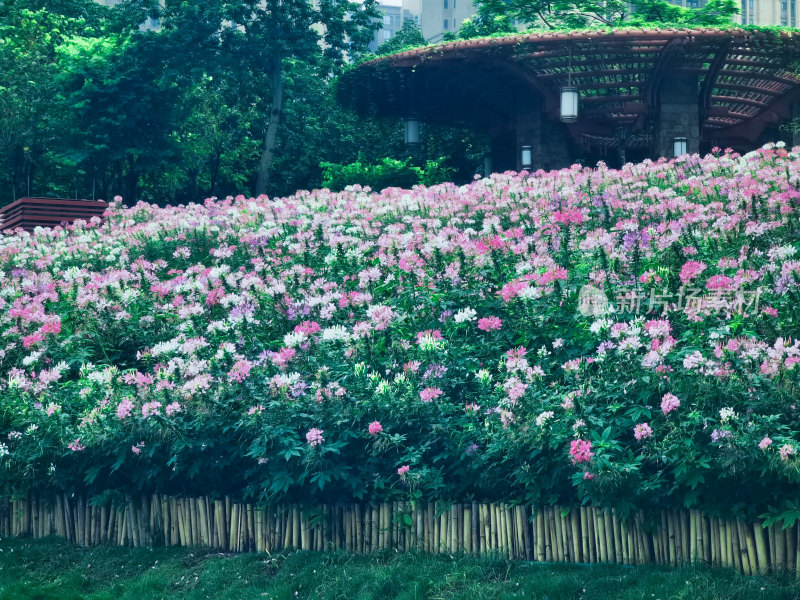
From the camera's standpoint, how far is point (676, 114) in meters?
17.1

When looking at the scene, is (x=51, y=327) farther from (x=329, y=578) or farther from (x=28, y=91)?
(x=28, y=91)

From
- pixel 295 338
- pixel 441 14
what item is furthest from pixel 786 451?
pixel 441 14

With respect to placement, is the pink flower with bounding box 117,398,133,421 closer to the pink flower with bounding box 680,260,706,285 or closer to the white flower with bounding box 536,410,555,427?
the white flower with bounding box 536,410,555,427

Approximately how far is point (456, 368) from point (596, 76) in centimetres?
1185

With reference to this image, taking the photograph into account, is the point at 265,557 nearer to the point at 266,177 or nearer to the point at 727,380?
the point at 727,380

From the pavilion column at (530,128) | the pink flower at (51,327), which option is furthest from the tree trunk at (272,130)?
the pink flower at (51,327)

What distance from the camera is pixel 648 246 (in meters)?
7.03

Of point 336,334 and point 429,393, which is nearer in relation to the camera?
point 429,393

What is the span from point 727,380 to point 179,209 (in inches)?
397

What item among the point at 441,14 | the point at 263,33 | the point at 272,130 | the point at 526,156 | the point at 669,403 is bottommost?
the point at 669,403

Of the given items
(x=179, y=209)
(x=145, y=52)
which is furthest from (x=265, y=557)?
(x=145, y=52)

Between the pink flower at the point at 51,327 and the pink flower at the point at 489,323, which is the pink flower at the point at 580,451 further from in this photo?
the pink flower at the point at 51,327

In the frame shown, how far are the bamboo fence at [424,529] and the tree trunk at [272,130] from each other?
16.0m

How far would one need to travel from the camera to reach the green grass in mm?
4883
